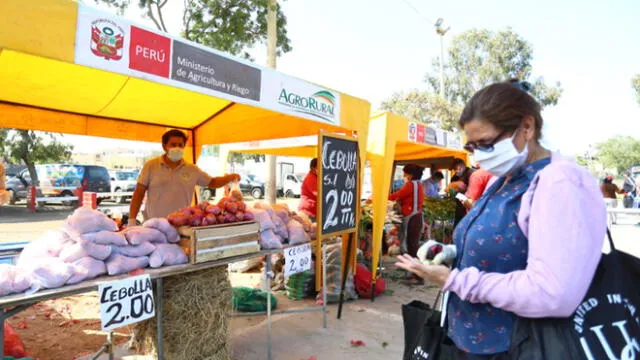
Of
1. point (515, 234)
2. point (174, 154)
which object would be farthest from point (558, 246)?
point (174, 154)

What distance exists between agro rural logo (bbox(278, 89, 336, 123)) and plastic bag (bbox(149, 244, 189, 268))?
145 cm

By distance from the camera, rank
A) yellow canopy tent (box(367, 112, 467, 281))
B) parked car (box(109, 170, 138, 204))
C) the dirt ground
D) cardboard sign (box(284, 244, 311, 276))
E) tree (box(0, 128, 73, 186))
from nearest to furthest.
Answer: cardboard sign (box(284, 244, 311, 276)), the dirt ground, yellow canopy tent (box(367, 112, 467, 281)), tree (box(0, 128, 73, 186)), parked car (box(109, 170, 138, 204))

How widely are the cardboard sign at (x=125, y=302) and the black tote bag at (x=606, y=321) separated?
2092 millimetres

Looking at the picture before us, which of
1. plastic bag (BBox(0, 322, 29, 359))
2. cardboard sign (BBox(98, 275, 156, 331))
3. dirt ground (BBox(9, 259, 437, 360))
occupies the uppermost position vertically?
cardboard sign (BBox(98, 275, 156, 331))

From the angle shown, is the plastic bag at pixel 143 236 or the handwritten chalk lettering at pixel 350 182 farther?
the handwritten chalk lettering at pixel 350 182

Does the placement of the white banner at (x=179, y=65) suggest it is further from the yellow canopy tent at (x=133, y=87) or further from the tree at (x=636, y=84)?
the tree at (x=636, y=84)

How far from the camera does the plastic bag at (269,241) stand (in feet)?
11.0

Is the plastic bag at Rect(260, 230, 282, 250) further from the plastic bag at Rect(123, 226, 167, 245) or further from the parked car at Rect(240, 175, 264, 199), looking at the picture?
the parked car at Rect(240, 175, 264, 199)

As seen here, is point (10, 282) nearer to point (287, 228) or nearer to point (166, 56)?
point (166, 56)

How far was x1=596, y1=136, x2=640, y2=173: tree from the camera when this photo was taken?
203 feet

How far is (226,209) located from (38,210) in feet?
58.1

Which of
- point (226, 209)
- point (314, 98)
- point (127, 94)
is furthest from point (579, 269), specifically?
point (127, 94)

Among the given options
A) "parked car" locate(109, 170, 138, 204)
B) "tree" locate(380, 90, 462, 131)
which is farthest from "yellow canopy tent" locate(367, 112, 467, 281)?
"parked car" locate(109, 170, 138, 204)

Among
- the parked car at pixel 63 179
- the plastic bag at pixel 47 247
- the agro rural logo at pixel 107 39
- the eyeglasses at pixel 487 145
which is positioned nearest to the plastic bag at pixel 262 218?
the plastic bag at pixel 47 247
